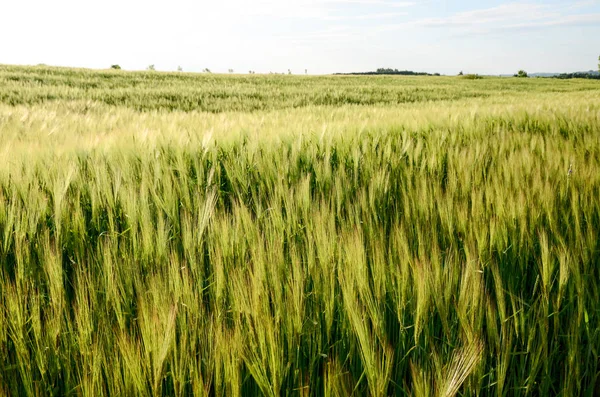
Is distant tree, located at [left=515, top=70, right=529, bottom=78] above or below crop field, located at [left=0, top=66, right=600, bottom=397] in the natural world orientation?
above

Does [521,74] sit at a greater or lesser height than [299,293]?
greater

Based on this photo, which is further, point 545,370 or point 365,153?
point 365,153

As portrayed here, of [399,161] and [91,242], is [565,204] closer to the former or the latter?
[399,161]

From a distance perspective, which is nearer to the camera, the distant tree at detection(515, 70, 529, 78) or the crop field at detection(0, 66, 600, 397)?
the crop field at detection(0, 66, 600, 397)

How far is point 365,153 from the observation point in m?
2.07

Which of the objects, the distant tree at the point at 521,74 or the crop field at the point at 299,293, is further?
the distant tree at the point at 521,74

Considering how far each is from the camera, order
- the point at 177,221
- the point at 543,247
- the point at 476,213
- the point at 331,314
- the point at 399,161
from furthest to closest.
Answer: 1. the point at 399,161
2. the point at 177,221
3. the point at 476,213
4. the point at 543,247
5. the point at 331,314

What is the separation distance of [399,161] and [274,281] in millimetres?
1411

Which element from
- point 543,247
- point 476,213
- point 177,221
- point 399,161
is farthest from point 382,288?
point 399,161

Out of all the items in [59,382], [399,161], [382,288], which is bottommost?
[59,382]

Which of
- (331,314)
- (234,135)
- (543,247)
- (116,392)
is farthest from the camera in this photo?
(234,135)

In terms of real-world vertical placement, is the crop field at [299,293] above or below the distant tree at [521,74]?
below

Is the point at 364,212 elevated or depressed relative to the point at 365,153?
depressed

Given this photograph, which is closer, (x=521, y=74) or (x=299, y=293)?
(x=299, y=293)
